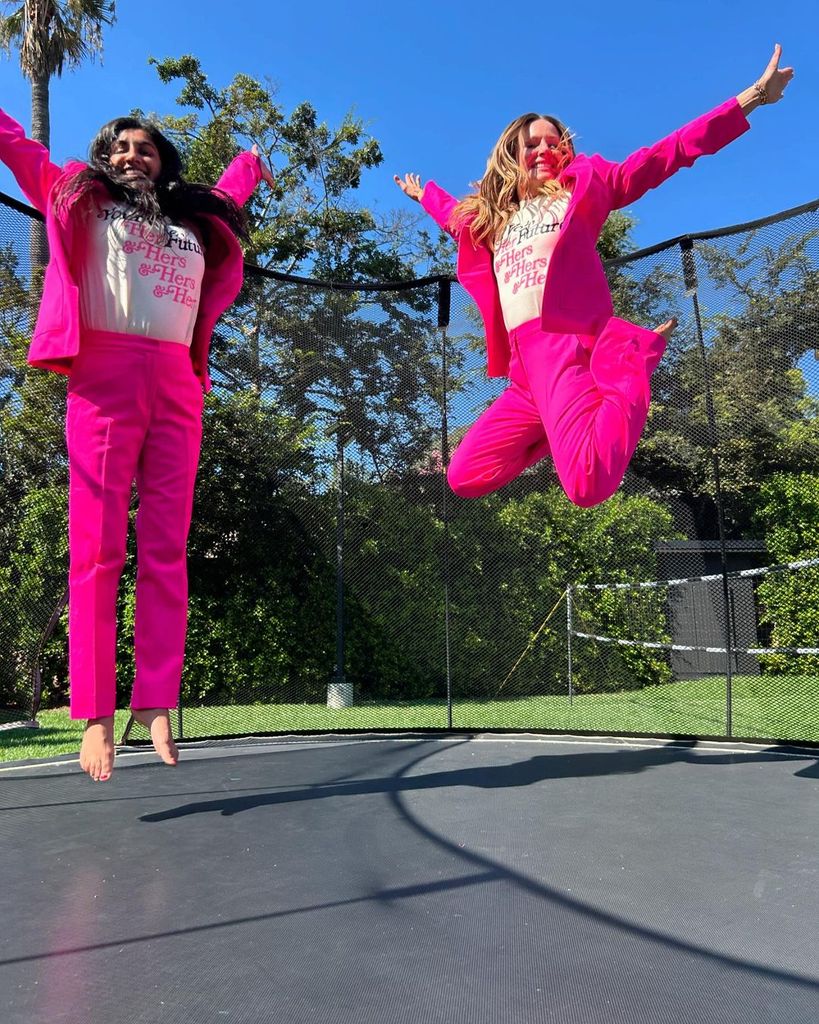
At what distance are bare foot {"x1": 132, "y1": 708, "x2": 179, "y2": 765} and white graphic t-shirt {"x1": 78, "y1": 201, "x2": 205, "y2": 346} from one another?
864 mm

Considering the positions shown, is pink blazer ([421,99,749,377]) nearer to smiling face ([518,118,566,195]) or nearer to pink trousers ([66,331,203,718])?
smiling face ([518,118,566,195])

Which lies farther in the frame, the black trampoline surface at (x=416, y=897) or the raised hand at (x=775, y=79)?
the raised hand at (x=775, y=79)

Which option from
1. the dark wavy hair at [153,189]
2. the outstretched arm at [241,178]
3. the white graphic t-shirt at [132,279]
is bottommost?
the white graphic t-shirt at [132,279]

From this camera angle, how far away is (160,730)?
1.79 meters

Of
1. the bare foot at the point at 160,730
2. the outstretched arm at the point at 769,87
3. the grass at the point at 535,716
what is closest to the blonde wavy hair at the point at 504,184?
the outstretched arm at the point at 769,87

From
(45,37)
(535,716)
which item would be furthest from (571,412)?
(45,37)

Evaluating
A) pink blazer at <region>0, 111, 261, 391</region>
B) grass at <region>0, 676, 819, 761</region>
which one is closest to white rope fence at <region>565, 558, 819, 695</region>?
grass at <region>0, 676, 819, 761</region>

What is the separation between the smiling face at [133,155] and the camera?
1936mm

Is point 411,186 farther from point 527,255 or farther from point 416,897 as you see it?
point 416,897

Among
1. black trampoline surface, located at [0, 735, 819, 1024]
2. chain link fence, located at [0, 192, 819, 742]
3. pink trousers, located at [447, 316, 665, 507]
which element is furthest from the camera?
chain link fence, located at [0, 192, 819, 742]

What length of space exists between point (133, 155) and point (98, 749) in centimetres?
140

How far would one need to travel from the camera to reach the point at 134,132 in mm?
1960

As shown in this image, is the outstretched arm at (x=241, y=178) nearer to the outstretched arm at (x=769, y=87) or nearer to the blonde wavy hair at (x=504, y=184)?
the blonde wavy hair at (x=504, y=184)

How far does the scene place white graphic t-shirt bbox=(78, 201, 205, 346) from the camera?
6.01ft
